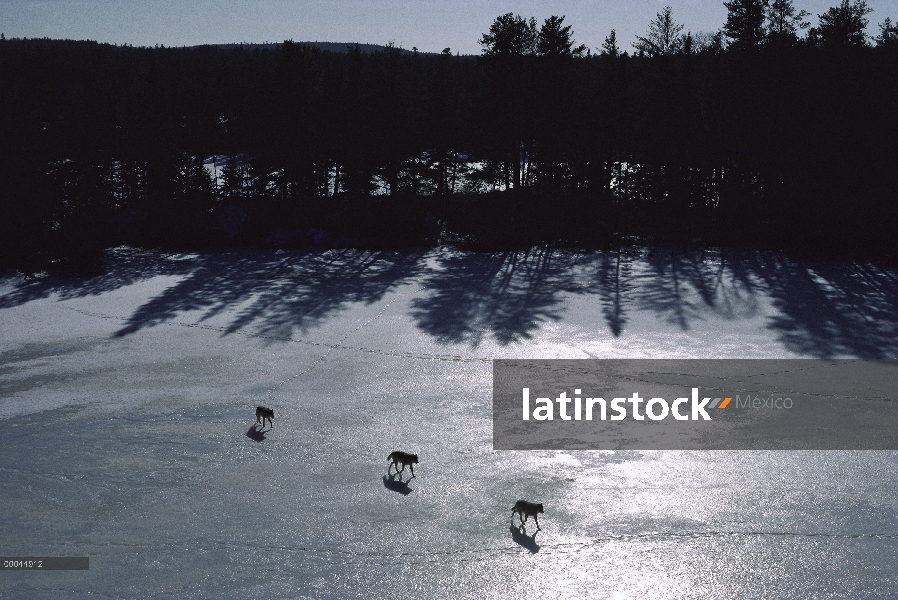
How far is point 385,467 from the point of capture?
9578mm

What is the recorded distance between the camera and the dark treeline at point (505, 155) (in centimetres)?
2534

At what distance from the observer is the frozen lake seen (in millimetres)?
7105

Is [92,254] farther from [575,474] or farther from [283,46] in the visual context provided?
[575,474]

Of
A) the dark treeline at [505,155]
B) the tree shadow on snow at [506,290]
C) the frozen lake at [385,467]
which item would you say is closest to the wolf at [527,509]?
the frozen lake at [385,467]

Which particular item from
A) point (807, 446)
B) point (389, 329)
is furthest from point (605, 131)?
point (807, 446)

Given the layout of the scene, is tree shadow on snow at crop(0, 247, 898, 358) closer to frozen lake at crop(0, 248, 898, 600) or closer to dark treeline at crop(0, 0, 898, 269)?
frozen lake at crop(0, 248, 898, 600)

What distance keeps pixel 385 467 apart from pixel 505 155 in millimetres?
24496

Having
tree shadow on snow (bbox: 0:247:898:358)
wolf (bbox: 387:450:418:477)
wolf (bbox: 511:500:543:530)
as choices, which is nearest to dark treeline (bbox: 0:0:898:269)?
tree shadow on snow (bbox: 0:247:898:358)

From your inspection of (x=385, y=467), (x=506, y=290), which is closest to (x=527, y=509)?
(x=385, y=467)

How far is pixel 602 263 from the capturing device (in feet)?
79.5

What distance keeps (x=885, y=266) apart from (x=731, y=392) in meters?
13.3

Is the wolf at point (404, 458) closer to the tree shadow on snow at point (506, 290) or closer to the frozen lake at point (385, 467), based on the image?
the frozen lake at point (385, 467)

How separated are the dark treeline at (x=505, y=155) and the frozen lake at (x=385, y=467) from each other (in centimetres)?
756

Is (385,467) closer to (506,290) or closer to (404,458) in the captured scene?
(404,458)
